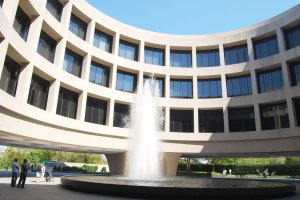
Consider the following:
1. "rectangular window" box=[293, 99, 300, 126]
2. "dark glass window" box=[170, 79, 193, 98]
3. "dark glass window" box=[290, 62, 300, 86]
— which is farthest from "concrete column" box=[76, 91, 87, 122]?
"dark glass window" box=[290, 62, 300, 86]

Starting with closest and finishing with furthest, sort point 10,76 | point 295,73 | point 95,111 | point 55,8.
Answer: point 10,76, point 55,8, point 295,73, point 95,111

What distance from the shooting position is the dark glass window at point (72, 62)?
2770 centimetres

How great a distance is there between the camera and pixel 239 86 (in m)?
32.6

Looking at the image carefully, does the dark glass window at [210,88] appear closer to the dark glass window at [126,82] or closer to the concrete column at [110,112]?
the dark glass window at [126,82]

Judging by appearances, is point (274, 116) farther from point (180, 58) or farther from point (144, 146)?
point (144, 146)

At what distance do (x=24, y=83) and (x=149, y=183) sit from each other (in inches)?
513

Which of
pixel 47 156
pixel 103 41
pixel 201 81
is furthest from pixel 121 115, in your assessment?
pixel 47 156

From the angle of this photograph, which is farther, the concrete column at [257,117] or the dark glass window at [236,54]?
the dark glass window at [236,54]

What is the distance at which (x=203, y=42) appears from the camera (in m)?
34.7

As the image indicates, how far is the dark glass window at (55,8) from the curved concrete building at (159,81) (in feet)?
0.31

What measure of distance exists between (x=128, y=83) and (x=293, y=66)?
18.5 meters

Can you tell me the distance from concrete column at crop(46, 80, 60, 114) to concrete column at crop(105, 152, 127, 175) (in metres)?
10.3

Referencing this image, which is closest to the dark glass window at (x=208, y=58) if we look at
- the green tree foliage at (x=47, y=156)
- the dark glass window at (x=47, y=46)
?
the dark glass window at (x=47, y=46)

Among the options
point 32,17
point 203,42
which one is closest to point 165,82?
point 203,42
